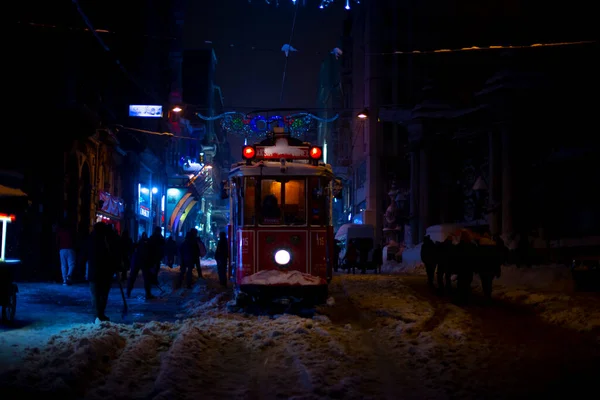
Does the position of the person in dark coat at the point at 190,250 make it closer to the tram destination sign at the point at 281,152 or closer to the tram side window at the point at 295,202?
the tram destination sign at the point at 281,152

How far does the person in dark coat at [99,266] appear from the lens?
11938 millimetres

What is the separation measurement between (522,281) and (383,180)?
3376 centimetres

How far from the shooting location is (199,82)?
7844 centimetres

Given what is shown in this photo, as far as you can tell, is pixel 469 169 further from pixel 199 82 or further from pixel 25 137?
pixel 199 82

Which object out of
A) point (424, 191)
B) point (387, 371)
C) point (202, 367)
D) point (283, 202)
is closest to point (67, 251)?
point (283, 202)

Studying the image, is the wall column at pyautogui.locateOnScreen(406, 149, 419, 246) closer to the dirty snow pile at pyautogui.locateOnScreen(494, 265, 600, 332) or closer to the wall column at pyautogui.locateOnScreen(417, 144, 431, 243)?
the wall column at pyautogui.locateOnScreen(417, 144, 431, 243)

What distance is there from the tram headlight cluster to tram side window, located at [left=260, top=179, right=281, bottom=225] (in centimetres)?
65

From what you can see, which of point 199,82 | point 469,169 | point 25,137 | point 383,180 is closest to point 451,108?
point 469,169

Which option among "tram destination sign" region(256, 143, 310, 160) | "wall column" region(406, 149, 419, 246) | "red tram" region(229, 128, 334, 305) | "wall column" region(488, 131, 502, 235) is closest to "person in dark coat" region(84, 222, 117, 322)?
"red tram" region(229, 128, 334, 305)

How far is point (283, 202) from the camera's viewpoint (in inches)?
556

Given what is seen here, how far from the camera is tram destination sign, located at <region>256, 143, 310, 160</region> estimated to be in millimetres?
14969

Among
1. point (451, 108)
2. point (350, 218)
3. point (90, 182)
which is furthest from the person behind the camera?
point (350, 218)

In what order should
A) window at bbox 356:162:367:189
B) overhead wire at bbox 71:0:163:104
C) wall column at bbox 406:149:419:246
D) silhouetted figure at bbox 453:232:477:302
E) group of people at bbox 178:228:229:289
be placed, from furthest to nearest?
window at bbox 356:162:367:189, wall column at bbox 406:149:419:246, overhead wire at bbox 71:0:163:104, group of people at bbox 178:228:229:289, silhouetted figure at bbox 453:232:477:302

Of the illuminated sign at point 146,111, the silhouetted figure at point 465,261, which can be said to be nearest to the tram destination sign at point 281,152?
the silhouetted figure at point 465,261
